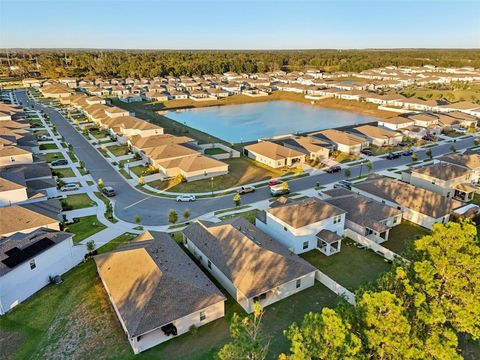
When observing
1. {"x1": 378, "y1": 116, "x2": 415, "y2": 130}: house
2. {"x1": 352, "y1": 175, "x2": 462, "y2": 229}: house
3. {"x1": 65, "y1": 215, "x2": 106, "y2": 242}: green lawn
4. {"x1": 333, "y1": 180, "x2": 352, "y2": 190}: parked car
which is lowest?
{"x1": 65, "y1": 215, "x2": 106, "y2": 242}: green lawn

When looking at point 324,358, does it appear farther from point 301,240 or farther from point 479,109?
point 479,109

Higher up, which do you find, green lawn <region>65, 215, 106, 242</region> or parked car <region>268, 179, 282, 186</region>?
parked car <region>268, 179, 282, 186</region>

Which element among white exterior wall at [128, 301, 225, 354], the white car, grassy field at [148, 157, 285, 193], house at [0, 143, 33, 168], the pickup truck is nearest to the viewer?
white exterior wall at [128, 301, 225, 354]

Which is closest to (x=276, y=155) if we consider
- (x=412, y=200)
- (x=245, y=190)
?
(x=245, y=190)

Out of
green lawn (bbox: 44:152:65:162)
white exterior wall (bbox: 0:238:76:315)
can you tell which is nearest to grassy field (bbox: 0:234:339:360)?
white exterior wall (bbox: 0:238:76:315)

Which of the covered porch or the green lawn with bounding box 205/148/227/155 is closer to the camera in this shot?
the covered porch

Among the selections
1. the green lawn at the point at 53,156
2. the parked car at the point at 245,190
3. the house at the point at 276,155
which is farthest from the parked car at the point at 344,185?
the green lawn at the point at 53,156

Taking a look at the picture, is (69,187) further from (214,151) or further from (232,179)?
(214,151)

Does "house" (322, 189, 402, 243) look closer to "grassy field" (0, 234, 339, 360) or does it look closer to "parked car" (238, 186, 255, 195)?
"grassy field" (0, 234, 339, 360)
